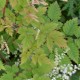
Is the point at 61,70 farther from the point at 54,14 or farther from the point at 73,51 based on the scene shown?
the point at 54,14

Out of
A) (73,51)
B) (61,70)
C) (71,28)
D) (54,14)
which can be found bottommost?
(61,70)

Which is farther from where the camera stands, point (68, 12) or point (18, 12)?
point (68, 12)

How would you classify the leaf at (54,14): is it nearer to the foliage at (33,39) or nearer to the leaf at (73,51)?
the foliage at (33,39)

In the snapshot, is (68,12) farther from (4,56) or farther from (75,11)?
(4,56)

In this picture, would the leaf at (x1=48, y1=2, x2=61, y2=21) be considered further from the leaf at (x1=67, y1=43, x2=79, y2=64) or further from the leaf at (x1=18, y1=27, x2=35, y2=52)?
the leaf at (x1=18, y1=27, x2=35, y2=52)

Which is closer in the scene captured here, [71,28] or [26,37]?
[26,37]

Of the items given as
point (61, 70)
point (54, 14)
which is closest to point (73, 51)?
point (61, 70)

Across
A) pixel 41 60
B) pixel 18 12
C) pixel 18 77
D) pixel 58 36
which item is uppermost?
pixel 18 12

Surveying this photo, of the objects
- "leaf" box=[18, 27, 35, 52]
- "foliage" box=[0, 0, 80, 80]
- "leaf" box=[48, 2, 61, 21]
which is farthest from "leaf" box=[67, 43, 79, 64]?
"leaf" box=[18, 27, 35, 52]

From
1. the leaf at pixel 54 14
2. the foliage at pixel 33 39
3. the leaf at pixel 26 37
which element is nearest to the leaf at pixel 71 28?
the foliage at pixel 33 39

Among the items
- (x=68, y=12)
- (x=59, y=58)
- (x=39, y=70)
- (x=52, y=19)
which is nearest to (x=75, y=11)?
(x=68, y=12)

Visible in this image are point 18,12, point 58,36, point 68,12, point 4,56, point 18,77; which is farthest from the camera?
point 68,12
